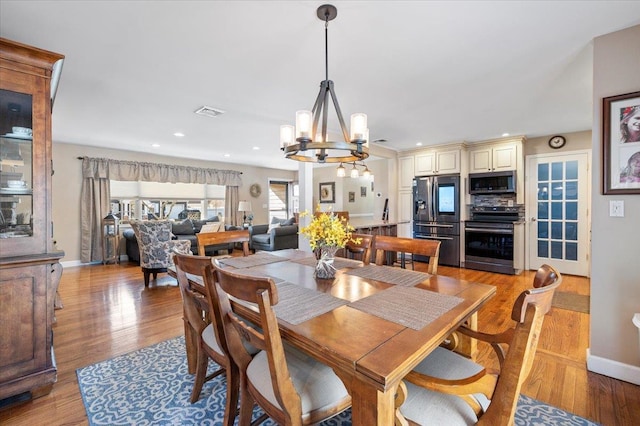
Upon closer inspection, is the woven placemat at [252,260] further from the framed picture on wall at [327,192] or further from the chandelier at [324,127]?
the framed picture on wall at [327,192]

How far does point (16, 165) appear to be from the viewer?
6.15 ft

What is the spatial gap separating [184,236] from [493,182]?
6238mm

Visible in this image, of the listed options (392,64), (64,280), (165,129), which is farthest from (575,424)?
(64,280)

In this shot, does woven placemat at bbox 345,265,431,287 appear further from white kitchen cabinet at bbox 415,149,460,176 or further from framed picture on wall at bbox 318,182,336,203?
framed picture on wall at bbox 318,182,336,203

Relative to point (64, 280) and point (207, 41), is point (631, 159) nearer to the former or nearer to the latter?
point (207, 41)

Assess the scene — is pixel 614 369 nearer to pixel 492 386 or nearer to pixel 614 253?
pixel 614 253

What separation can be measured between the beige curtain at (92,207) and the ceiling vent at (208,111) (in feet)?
12.3

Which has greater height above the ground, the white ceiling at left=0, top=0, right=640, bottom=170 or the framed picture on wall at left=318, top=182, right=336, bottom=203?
the white ceiling at left=0, top=0, right=640, bottom=170

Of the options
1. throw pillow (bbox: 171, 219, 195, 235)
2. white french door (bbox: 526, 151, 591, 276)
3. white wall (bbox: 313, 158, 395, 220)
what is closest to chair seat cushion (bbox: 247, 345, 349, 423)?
white french door (bbox: 526, 151, 591, 276)

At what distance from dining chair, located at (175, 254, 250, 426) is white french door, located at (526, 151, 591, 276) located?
216 inches

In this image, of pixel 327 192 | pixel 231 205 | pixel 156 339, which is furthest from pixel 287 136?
pixel 327 192

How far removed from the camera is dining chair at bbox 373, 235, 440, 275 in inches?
77.4

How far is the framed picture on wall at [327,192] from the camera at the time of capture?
8.77 meters

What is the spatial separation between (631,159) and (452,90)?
1.55 metres
